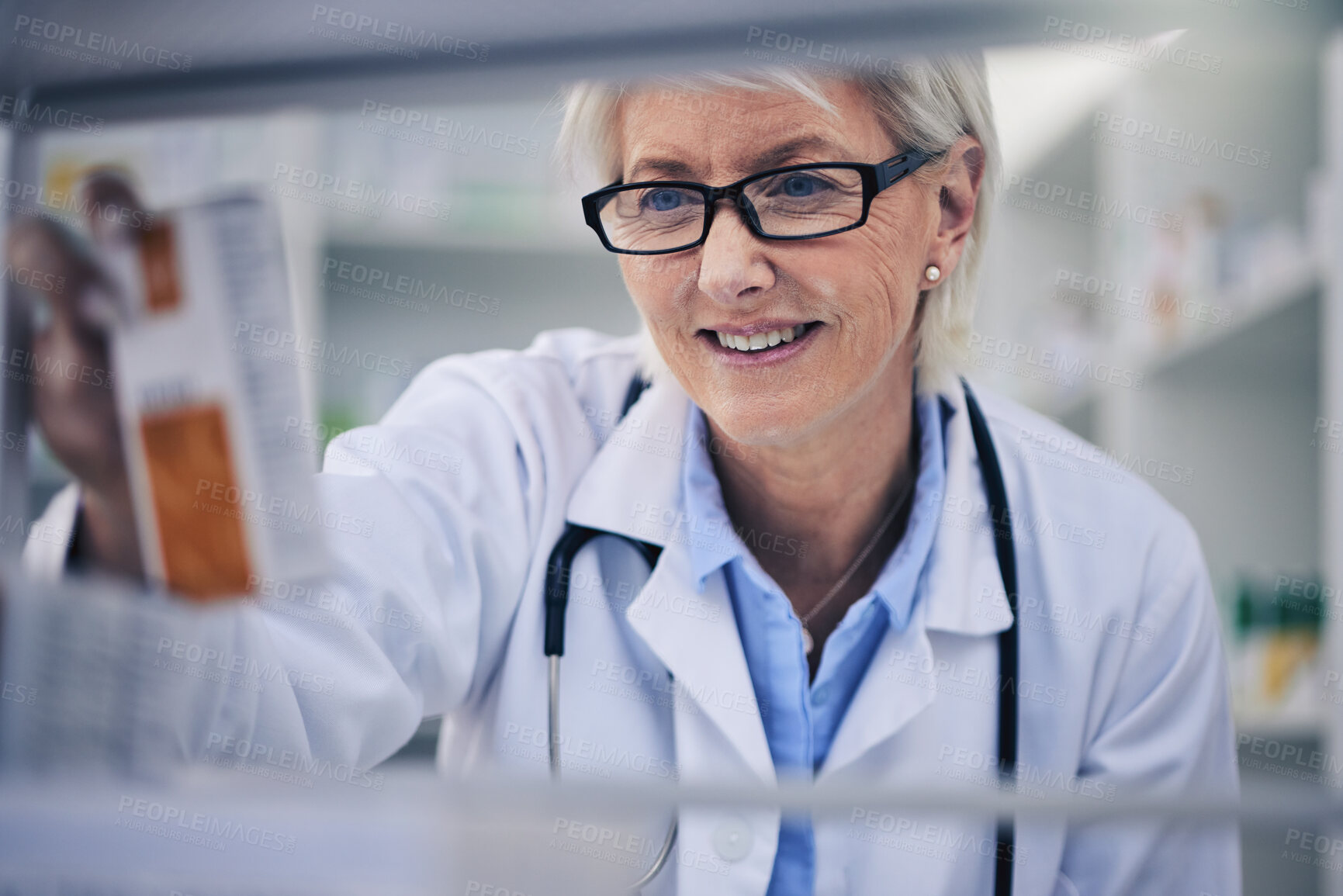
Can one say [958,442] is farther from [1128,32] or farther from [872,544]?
[1128,32]

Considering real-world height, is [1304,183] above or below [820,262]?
above

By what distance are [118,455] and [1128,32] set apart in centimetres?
41

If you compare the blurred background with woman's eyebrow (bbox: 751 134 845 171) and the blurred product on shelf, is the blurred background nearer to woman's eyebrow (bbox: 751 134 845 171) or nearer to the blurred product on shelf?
the blurred product on shelf

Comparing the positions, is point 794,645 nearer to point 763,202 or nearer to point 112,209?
point 763,202

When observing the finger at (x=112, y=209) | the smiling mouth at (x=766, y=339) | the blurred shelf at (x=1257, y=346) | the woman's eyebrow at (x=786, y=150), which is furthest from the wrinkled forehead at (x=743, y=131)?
the blurred shelf at (x=1257, y=346)

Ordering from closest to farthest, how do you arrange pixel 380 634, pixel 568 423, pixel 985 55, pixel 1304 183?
pixel 985 55 < pixel 380 634 < pixel 568 423 < pixel 1304 183

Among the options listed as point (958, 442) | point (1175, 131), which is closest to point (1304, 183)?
point (1175, 131)

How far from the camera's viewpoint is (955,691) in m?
0.94

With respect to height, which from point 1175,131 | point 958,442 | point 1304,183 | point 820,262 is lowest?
point 958,442

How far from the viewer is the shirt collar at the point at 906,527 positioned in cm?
96

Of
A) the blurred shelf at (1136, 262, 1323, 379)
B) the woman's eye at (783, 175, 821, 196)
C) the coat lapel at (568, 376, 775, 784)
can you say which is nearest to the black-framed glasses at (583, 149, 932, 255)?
the woman's eye at (783, 175, 821, 196)

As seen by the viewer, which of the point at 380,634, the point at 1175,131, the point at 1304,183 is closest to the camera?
the point at 380,634

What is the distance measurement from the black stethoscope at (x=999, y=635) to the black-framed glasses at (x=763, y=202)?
293 millimetres

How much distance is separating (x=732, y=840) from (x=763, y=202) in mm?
549
